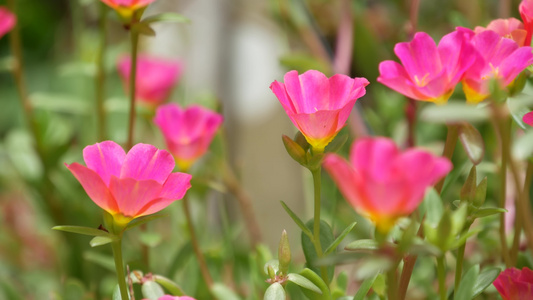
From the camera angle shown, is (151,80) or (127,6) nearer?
(127,6)

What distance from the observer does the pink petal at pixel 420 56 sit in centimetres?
27

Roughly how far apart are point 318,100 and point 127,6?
0.14m

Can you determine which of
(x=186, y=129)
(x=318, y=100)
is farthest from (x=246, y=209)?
(x=318, y=100)

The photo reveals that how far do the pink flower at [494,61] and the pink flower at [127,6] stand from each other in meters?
0.19

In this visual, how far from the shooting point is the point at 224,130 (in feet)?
2.46

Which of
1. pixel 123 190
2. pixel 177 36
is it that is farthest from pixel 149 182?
pixel 177 36

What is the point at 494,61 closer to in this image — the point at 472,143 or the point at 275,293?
the point at 472,143

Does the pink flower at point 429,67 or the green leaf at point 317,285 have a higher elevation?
the pink flower at point 429,67

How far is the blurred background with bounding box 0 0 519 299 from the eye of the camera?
508 millimetres

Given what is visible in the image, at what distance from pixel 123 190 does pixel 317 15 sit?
662mm

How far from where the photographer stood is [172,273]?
16.1 inches

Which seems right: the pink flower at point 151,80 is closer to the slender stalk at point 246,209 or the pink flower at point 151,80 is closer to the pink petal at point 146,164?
the slender stalk at point 246,209

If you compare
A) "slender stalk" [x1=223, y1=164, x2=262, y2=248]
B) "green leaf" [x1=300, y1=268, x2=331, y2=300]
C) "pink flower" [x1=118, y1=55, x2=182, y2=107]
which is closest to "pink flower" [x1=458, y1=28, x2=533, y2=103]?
"green leaf" [x1=300, y1=268, x2=331, y2=300]

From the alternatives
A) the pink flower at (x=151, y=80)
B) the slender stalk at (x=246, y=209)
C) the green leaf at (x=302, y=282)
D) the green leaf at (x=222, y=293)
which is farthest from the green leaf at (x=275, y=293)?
the pink flower at (x=151, y=80)
